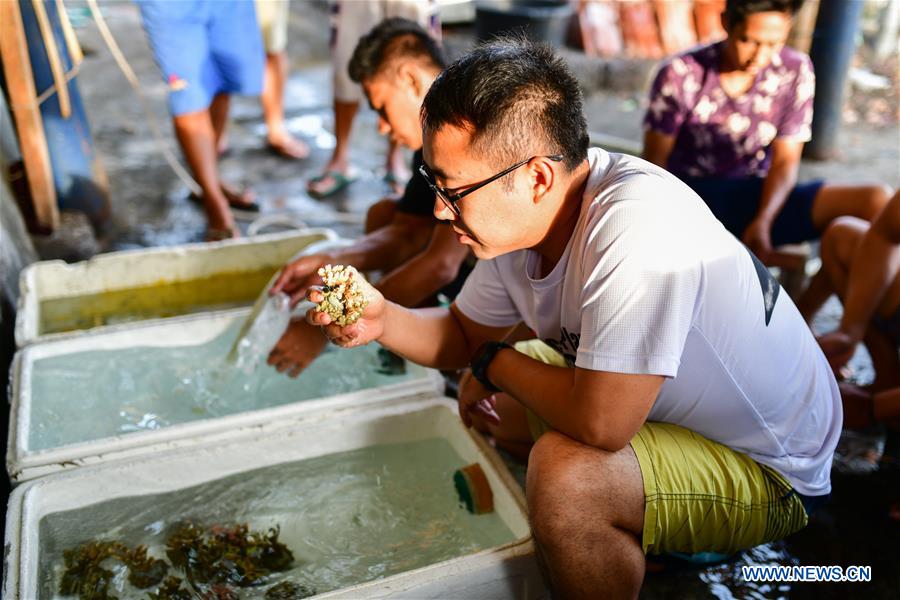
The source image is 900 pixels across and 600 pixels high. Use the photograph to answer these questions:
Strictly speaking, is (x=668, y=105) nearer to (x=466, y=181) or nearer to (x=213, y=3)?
(x=466, y=181)

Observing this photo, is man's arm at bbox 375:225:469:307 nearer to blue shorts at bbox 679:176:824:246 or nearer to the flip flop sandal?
blue shorts at bbox 679:176:824:246

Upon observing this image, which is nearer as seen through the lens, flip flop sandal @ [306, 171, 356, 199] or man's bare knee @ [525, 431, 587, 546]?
man's bare knee @ [525, 431, 587, 546]

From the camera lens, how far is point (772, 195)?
2.99m

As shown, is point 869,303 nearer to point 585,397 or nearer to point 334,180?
point 585,397

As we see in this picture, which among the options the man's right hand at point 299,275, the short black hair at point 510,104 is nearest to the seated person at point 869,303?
the short black hair at point 510,104

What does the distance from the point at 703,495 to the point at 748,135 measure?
1.86 m

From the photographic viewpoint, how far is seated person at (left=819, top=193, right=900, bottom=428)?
2.53 m

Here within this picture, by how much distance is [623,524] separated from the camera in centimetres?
168

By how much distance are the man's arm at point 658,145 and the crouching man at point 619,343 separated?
1.45m

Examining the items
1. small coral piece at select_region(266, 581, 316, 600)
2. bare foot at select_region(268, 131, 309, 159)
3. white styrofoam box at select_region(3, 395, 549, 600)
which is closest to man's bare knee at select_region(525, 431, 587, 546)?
white styrofoam box at select_region(3, 395, 549, 600)

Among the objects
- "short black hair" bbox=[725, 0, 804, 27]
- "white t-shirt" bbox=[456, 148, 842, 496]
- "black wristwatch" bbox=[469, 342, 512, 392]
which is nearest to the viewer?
"white t-shirt" bbox=[456, 148, 842, 496]

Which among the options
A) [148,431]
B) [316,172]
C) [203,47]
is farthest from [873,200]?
[316,172]

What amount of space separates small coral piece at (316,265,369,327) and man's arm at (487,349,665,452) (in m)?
0.37

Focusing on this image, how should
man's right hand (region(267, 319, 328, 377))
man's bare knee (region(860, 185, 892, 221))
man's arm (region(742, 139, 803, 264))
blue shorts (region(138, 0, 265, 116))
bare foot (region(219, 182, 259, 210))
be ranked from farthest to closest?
bare foot (region(219, 182, 259, 210)) → blue shorts (region(138, 0, 265, 116)) → man's arm (region(742, 139, 803, 264)) → man's bare knee (region(860, 185, 892, 221)) → man's right hand (region(267, 319, 328, 377))
